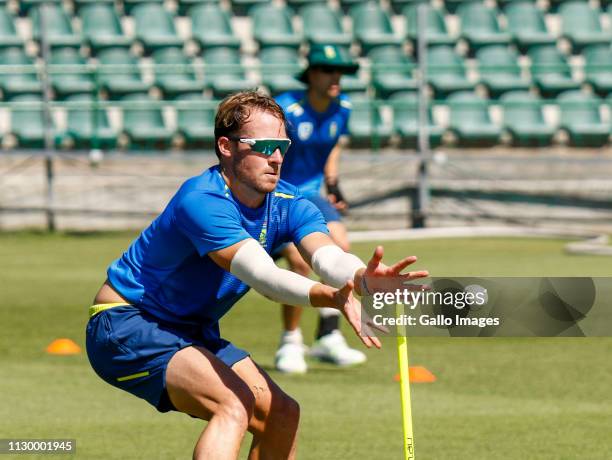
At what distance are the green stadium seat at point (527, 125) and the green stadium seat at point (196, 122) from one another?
15.7 ft

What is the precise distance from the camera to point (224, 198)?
15.5 feet

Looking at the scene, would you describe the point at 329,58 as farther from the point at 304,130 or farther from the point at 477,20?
the point at 477,20

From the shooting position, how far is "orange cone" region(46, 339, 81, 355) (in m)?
9.72

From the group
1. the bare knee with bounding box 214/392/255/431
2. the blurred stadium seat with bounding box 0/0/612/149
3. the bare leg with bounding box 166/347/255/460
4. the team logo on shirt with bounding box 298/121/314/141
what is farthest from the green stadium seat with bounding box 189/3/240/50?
the bare knee with bounding box 214/392/255/431

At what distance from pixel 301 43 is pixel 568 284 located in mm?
17168

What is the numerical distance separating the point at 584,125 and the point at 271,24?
5.60 metres

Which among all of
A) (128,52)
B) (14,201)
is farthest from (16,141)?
(128,52)

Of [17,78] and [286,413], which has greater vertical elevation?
[286,413]

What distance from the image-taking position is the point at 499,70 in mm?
22031

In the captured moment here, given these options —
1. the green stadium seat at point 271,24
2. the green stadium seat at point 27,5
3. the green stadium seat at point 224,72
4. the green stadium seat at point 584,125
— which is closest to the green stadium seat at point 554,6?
the green stadium seat at point 584,125

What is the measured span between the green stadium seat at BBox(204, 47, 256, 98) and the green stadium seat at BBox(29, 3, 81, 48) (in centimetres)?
225

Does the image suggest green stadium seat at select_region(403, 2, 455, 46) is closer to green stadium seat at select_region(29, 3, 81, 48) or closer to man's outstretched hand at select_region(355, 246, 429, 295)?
green stadium seat at select_region(29, 3, 81, 48)

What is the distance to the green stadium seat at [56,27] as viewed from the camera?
70.5 feet

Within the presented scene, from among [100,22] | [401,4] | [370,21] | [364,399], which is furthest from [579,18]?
[364,399]
